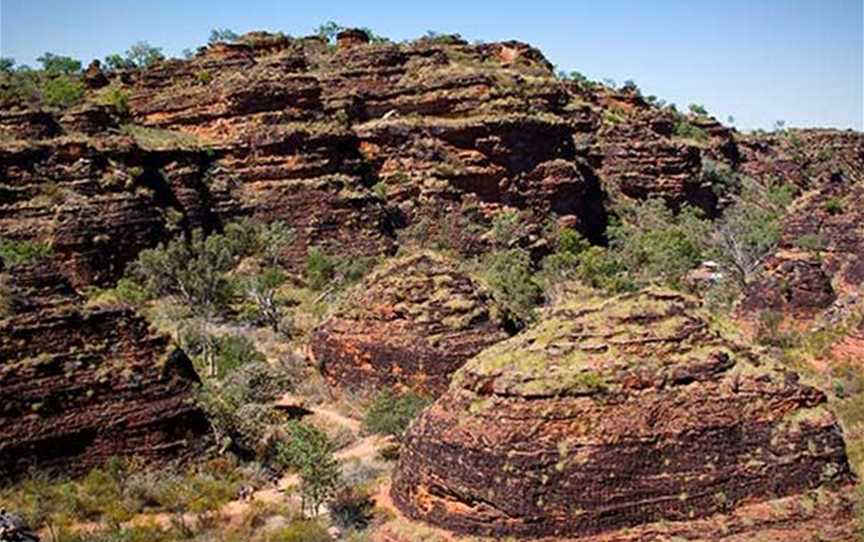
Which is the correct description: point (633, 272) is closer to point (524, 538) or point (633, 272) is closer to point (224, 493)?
point (224, 493)

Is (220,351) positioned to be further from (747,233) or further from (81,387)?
(747,233)

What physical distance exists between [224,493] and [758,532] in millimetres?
12177

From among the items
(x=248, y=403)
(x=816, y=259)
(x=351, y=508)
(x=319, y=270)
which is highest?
(x=319, y=270)

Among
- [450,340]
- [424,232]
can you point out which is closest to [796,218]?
[424,232]

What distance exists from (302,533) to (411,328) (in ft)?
35.6

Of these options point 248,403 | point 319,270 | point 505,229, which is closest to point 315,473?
point 248,403

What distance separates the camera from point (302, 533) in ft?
65.3

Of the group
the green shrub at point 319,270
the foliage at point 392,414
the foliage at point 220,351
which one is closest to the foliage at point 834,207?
the green shrub at point 319,270

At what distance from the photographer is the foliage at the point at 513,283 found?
3792 cm

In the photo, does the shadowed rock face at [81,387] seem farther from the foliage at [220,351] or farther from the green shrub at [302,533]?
the foliage at [220,351]

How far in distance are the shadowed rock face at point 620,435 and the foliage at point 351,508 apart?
133cm

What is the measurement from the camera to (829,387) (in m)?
28.6

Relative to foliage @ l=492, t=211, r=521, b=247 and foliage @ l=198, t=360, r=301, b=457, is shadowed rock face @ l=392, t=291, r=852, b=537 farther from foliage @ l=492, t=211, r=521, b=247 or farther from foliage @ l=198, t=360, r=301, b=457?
foliage @ l=492, t=211, r=521, b=247

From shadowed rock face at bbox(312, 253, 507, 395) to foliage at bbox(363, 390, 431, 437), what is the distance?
153 centimetres
